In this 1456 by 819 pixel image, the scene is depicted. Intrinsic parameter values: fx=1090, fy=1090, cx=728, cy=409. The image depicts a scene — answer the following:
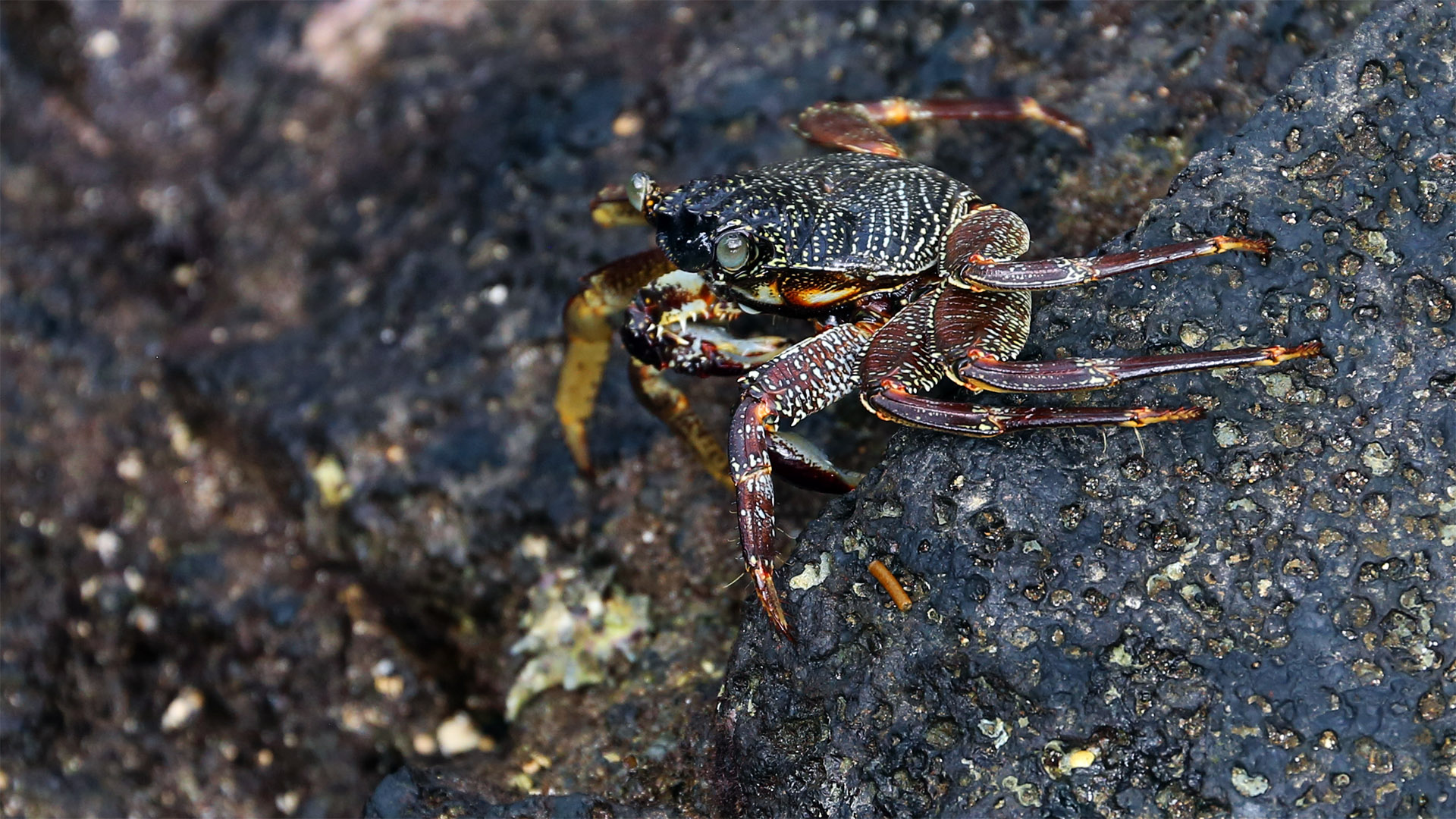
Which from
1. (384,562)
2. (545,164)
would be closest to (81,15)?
(545,164)

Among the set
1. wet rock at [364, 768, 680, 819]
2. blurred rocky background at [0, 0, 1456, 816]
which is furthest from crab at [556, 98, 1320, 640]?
wet rock at [364, 768, 680, 819]

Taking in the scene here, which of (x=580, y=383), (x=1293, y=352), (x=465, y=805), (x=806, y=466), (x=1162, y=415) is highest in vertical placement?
(x=1293, y=352)

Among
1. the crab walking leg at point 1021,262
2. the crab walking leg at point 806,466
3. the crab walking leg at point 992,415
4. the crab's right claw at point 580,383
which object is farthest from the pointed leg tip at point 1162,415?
the crab's right claw at point 580,383

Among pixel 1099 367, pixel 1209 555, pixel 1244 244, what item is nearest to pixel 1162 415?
pixel 1099 367

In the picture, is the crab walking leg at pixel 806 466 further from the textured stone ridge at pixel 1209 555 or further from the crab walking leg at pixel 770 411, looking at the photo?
the textured stone ridge at pixel 1209 555

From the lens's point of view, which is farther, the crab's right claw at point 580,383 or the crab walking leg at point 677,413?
the crab's right claw at point 580,383

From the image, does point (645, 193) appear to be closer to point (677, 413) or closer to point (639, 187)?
point (639, 187)

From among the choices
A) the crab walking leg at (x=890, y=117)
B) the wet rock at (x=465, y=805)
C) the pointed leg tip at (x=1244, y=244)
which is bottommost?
the wet rock at (x=465, y=805)

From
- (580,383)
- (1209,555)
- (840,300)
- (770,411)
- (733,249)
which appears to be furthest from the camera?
(580,383)
